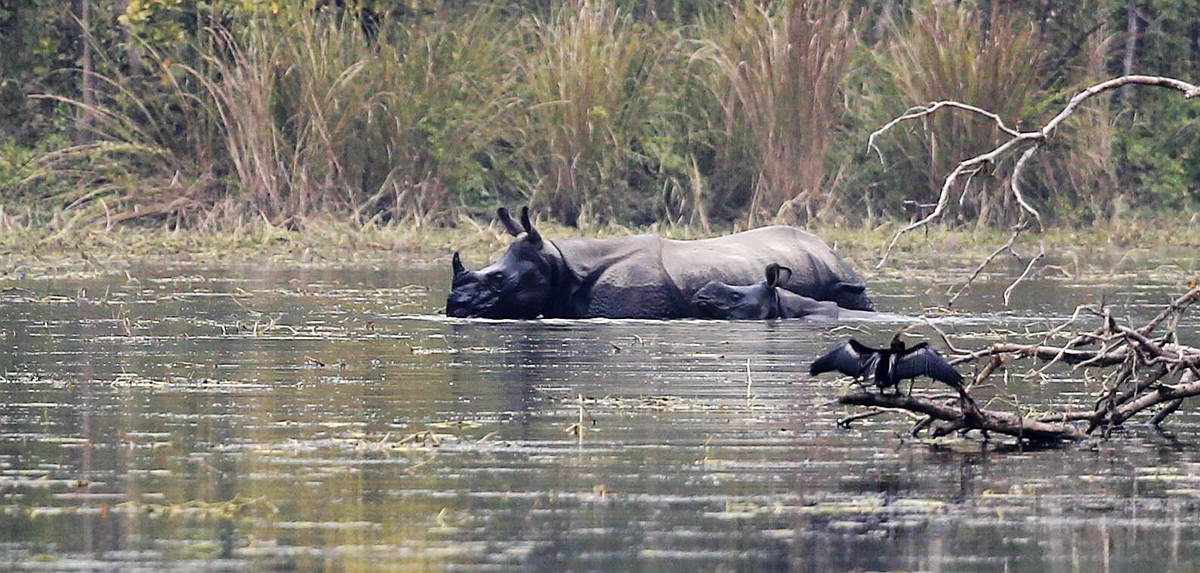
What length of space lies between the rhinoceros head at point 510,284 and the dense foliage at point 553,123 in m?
8.22

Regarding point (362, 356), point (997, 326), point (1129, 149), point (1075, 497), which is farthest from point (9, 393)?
point (1129, 149)

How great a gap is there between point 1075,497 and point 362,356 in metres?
5.46

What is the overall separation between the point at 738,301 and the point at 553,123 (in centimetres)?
985

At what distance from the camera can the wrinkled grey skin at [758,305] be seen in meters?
15.1

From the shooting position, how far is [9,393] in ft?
32.2

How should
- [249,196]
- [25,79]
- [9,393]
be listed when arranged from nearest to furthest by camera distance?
[9,393], [249,196], [25,79]

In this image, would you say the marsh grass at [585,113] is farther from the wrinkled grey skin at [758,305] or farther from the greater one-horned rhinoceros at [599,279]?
the wrinkled grey skin at [758,305]

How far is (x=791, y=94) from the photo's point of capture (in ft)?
81.5

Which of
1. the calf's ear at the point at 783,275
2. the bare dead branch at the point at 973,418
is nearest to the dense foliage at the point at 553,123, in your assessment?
the calf's ear at the point at 783,275

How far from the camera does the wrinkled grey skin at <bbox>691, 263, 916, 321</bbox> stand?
49.4ft

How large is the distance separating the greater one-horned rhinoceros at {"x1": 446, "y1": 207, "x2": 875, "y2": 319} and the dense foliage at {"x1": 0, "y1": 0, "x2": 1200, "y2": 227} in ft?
25.8

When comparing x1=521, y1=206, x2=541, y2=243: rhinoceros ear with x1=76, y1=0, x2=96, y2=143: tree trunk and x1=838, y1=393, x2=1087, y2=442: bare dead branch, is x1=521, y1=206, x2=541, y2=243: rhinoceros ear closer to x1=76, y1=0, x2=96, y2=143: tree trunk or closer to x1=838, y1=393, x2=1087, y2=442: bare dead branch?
x1=838, y1=393, x2=1087, y2=442: bare dead branch

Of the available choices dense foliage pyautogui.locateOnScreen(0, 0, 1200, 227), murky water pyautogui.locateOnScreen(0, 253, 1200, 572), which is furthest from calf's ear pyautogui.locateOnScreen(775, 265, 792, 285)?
dense foliage pyautogui.locateOnScreen(0, 0, 1200, 227)

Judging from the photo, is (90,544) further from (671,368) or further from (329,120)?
(329,120)
